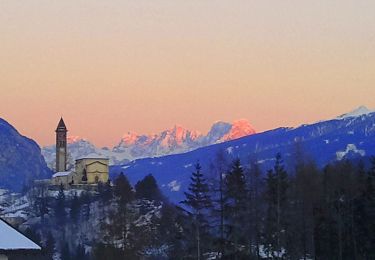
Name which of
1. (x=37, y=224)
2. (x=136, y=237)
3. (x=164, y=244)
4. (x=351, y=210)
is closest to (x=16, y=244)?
(x=136, y=237)

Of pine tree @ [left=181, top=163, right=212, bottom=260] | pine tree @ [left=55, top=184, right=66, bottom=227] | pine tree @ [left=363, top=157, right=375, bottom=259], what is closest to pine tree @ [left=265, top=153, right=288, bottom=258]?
pine tree @ [left=181, top=163, right=212, bottom=260]

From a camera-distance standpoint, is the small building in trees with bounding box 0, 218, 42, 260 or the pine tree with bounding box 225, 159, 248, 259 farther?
the pine tree with bounding box 225, 159, 248, 259

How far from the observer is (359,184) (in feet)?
261

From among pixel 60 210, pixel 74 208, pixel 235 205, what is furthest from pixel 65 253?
pixel 235 205

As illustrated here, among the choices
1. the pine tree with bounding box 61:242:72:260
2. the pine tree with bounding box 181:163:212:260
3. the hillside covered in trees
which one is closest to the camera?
the hillside covered in trees

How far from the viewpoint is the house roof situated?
46469 millimetres

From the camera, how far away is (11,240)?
155ft

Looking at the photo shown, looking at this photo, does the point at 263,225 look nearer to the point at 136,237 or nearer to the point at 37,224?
the point at 136,237

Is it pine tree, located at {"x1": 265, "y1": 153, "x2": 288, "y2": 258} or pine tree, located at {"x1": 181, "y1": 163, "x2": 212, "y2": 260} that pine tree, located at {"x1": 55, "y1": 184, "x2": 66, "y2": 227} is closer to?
pine tree, located at {"x1": 265, "y1": 153, "x2": 288, "y2": 258}

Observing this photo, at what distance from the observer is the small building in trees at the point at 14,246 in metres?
46.3

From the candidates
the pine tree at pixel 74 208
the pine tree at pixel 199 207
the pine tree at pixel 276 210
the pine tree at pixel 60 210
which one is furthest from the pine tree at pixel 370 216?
the pine tree at pixel 60 210

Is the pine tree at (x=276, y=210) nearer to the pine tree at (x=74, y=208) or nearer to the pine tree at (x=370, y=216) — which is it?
the pine tree at (x=370, y=216)

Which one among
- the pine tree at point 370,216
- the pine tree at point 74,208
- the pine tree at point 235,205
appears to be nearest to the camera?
the pine tree at point 235,205

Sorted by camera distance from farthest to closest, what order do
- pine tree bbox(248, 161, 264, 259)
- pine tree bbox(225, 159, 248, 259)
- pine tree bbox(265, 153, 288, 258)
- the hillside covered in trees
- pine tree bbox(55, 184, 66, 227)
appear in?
pine tree bbox(55, 184, 66, 227), pine tree bbox(248, 161, 264, 259), pine tree bbox(265, 153, 288, 258), the hillside covered in trees, pine tree bbox(225, 159, 248, 259)
